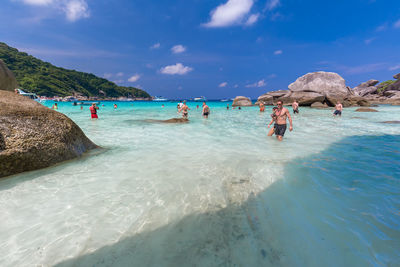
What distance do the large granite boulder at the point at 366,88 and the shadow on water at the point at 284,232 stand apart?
71.4m

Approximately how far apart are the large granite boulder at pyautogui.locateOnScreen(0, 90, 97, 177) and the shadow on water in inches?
131

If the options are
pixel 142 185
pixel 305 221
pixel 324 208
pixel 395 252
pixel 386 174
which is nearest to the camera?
pixel 395 252

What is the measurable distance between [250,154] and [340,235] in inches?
146

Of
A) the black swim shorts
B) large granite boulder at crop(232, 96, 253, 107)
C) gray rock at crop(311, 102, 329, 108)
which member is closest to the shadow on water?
the black swim shorts

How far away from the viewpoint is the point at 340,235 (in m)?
2.38

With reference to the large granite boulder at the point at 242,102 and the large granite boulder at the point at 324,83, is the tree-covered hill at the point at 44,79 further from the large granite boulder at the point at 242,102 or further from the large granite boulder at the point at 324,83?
the large granite boulder at the point at 324,83

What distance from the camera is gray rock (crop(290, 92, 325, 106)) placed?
115ft

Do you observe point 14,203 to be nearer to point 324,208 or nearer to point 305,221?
point 305,221

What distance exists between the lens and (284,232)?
2.47m

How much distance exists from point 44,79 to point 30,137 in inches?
4284

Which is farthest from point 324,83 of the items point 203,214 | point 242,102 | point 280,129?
point 203,214

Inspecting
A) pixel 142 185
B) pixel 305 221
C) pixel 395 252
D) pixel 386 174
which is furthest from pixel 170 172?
pixel 386 174

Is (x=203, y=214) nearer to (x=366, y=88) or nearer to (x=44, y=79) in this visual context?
(x=366, y=88)

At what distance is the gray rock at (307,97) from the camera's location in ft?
115
